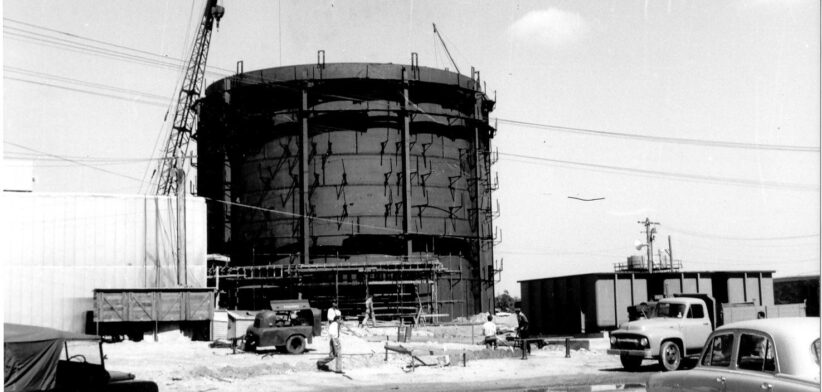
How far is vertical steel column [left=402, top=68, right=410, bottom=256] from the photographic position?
47625 mm

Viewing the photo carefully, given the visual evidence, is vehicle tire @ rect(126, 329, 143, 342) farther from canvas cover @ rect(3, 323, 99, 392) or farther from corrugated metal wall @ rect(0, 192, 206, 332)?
canvas cover @ rect(3, 323, 99, 392)

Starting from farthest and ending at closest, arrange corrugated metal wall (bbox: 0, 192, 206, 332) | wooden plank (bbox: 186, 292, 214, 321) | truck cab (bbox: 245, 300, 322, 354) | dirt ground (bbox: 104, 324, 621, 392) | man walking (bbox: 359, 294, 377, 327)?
man walking (bbox: 359, 294, 377, 327)
corrugated metal wall (bbox: 0, 192, 206, 332)
wooden plank (bbox: 186, 292, 214, 321)
truck cab (bbox: 245, 300, 322, 354)
dirt ground (bbox: 104, 324, 621, 392)

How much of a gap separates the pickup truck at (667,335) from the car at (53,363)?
12.8 metres

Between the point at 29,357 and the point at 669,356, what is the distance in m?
15.1

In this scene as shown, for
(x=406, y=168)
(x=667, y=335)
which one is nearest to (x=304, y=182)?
(x=406, y=168)

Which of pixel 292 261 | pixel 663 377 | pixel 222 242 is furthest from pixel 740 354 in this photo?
pixel 222 242

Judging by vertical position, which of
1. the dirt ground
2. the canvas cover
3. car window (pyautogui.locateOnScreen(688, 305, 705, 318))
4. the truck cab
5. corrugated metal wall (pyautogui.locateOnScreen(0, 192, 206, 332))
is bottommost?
the dirt ground

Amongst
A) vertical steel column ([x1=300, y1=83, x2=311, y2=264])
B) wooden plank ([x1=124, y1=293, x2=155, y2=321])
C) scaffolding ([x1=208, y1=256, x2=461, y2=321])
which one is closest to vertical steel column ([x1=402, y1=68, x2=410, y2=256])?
scaffolding ([x1=208, y1=256, x2=461, y2=321])

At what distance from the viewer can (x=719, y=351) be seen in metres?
8.32

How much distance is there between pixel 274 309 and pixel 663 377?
18824 millimetres

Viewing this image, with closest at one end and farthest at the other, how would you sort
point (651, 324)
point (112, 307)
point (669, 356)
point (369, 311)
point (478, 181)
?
point (669, 356) < point (651, 324) < point (112, 307) < point (369, 311) < point (478, 181)

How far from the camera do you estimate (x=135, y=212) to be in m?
39.2

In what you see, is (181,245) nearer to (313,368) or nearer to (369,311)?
(369,311)

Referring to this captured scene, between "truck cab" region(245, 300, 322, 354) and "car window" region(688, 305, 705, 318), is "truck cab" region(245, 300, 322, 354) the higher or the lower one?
the lower one
